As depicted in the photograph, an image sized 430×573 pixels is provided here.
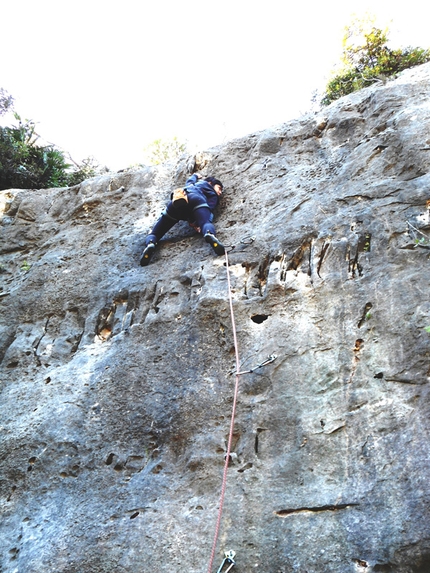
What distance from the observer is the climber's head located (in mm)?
7446

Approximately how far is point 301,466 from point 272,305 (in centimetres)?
179

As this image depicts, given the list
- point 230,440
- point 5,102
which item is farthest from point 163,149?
point 230,440

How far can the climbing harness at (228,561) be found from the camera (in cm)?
391

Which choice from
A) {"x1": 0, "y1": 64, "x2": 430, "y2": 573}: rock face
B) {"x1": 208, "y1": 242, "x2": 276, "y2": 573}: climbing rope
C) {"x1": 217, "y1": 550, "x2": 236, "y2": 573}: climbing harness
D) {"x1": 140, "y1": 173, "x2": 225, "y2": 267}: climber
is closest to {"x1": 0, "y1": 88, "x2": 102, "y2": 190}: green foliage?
{"x1": 0, "y1": 64, "x2": 430, "y2": 573}: rock face

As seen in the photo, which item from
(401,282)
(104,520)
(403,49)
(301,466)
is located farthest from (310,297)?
(403,49)

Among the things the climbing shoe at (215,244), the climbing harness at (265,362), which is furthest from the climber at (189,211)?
the climbing harness at (265,362)

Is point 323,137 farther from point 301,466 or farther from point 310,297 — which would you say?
point 301,466

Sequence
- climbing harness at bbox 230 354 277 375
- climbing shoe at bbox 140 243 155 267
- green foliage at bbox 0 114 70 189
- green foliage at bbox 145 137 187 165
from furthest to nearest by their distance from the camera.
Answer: green foliage at bbox 145 137 187 165, green foliage at bbox 0 114 70 189, climbing shoe at bbox 140 243 155 267, climbing harness at bbox 230 354 277 375

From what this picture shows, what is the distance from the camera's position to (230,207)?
24.1 ft

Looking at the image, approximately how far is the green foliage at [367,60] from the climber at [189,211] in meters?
5.80

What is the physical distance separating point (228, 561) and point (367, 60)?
11593 mm

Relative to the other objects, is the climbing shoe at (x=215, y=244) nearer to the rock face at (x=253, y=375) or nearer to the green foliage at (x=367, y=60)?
the rock face at (x=253, y=375)

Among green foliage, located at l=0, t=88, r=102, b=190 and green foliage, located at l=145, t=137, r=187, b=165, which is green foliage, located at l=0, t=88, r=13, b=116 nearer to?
green foliage, located at l=0, t=88, r=102, b=190

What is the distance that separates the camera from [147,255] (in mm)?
6980
